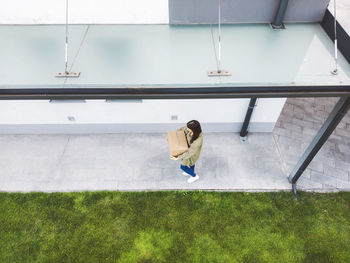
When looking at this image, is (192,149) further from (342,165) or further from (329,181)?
(342,165)

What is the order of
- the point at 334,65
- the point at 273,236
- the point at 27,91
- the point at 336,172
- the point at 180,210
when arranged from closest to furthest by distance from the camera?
the point at 27,91 → the point at 334,65 → the point at 273,236 → the point at 180,210 → the point at 336,172

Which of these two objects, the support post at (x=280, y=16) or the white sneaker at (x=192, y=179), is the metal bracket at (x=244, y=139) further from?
the support post at (x=280, y=16)

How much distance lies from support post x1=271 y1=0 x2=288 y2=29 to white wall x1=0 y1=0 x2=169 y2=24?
6.50 feet

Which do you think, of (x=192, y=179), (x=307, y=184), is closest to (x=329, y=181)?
(x=307, y=184)

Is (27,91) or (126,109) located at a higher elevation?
(27,91)

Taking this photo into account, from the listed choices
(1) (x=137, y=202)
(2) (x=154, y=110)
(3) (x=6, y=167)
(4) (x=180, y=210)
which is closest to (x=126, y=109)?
(2) (x=154, y=110)

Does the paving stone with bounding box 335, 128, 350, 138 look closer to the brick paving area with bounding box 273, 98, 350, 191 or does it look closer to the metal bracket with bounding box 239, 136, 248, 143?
the brick paving area with bounding box 273, 98, 350, 191

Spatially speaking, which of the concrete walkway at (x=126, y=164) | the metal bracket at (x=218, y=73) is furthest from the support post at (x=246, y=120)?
the metal bracket at (x=218, y=73)

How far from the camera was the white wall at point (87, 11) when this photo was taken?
176 inches

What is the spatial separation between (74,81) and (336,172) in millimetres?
5958

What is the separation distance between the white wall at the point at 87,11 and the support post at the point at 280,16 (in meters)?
1.98

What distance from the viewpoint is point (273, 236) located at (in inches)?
194

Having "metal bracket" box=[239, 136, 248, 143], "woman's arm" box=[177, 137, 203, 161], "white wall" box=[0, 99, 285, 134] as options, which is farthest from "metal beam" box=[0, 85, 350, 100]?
"metal bracket" box=[239, 136, 248, 143]

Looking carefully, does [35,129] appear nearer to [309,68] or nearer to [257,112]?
[257,112]
